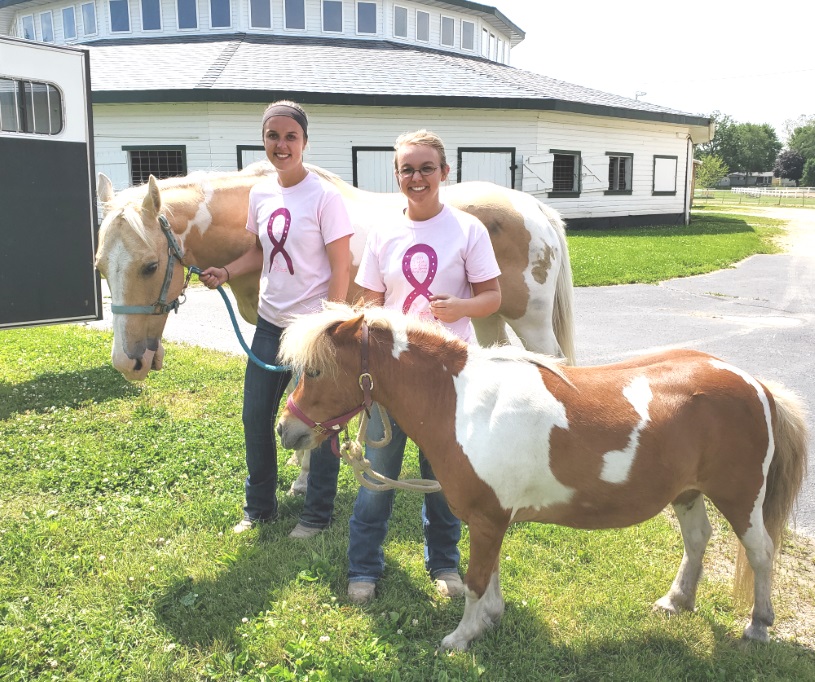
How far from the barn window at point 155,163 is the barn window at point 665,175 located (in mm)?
16521

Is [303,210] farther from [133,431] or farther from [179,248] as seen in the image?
[133,431]

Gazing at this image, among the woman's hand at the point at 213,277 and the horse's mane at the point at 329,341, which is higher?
the woman's hand at the point at 213,277

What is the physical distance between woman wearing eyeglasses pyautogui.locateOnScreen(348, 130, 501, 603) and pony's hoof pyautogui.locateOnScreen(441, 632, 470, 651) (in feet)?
1.31

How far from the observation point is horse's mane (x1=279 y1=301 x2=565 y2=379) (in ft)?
8.14

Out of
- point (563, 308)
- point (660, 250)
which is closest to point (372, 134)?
point (660, 250)

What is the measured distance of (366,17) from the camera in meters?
24.8

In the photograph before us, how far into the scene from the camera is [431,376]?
2.59 metres

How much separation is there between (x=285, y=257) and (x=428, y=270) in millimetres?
874

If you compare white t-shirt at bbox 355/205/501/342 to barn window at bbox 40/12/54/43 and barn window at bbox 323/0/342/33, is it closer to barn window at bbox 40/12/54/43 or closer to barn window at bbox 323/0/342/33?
barn window at bbox 323/0/342/33

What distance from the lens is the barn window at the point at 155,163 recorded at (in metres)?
17.6

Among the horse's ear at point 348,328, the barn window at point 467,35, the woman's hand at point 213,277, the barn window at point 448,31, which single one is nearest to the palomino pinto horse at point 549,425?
the horse's ear at point 348,328

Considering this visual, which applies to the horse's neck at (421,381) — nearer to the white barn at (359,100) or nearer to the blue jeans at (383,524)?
the blue jeans at (383,524)

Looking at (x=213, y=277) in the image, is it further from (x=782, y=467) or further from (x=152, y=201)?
(x=782, y=467)

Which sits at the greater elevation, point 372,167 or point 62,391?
point 372,167
